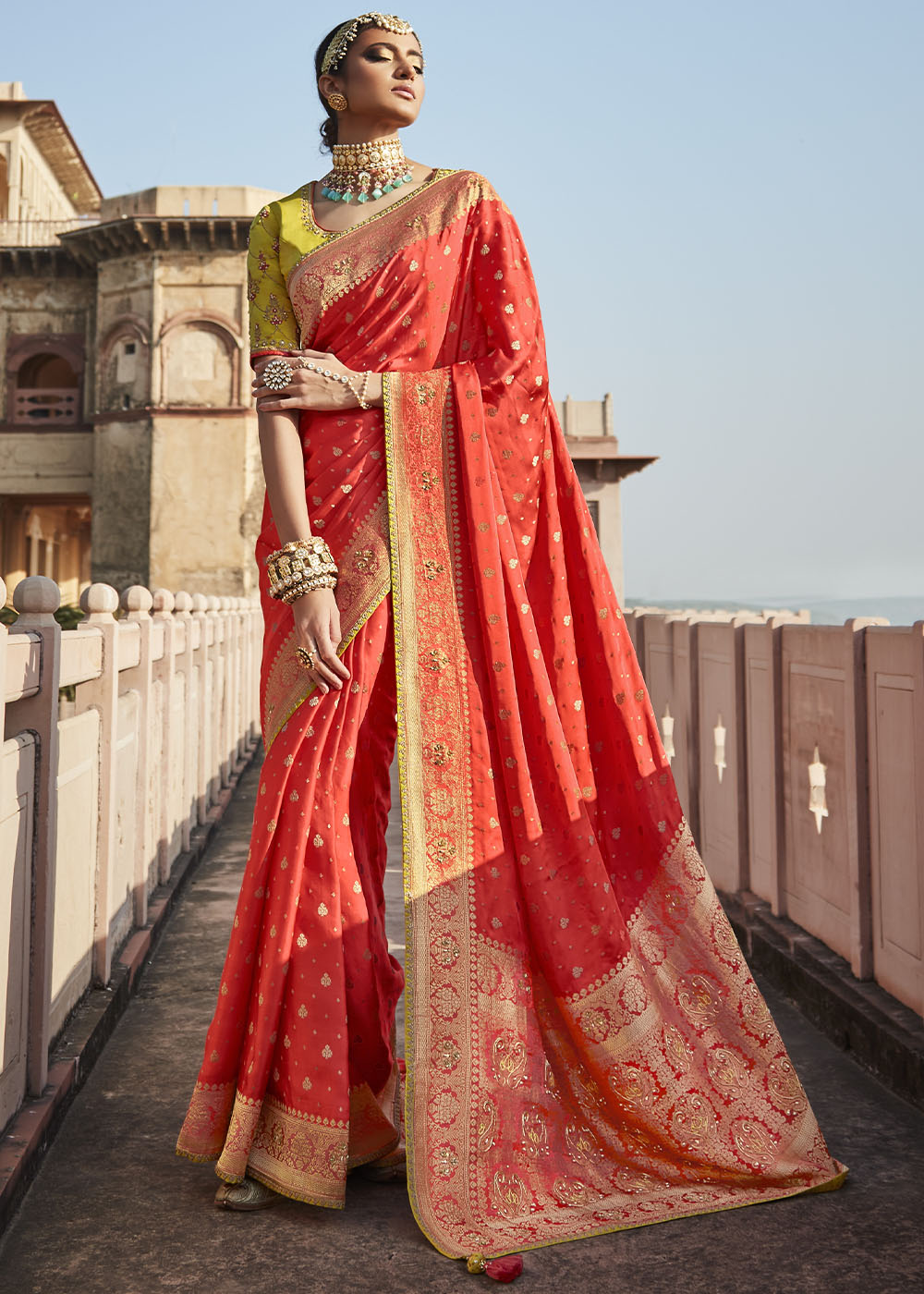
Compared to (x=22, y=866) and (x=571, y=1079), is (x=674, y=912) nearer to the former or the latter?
(x=571, y=1079)

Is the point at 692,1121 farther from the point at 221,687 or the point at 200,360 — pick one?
the point at 200,360

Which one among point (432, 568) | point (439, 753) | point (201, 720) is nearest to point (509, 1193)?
point (439, 753)

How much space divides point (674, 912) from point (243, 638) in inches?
324

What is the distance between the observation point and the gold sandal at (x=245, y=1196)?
185 cm

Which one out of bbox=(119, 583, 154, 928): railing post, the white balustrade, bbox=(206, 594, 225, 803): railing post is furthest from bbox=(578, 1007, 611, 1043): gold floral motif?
bbox=(206, 594, 225, 803): railing post

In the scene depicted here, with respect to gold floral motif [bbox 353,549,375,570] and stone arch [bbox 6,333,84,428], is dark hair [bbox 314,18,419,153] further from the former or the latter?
stone arch [bbox 6,333,84,428]

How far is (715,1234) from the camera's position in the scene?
1758mm

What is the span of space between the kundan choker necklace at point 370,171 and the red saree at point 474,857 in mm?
78

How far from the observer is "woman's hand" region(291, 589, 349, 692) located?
1898 mm

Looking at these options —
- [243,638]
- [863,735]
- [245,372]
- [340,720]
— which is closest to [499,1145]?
[340,720]

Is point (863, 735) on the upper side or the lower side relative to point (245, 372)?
lower

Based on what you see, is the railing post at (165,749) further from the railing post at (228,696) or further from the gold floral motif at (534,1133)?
the railing post at (228,696)

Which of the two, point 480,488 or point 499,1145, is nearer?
point 499,1145

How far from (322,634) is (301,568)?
0.38ft
